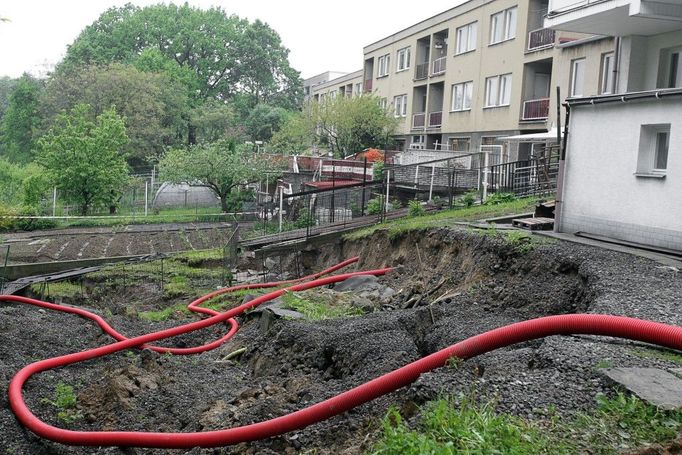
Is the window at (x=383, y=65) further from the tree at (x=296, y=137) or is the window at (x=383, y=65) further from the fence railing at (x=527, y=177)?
the fence railing at (x=527, y=177)

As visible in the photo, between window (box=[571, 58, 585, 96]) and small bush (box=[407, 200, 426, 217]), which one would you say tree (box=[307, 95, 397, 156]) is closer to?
window (box=[571, 58, 585, 96])

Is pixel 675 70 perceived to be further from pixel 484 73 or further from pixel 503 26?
pixel 484 73

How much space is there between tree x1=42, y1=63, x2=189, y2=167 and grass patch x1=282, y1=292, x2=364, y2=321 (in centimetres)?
3726

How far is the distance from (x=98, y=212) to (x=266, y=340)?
90.3ft

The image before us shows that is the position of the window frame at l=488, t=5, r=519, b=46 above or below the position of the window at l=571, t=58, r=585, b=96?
above

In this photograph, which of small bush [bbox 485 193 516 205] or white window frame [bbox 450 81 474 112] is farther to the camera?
white window frame [bbox 450 81 474 112]

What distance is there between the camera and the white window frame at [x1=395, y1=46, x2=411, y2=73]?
43594mm

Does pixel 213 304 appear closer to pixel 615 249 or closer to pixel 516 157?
pixel 615 249

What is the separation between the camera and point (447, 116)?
37312 millimetres

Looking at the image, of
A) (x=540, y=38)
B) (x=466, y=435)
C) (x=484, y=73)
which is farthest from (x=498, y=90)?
(x=466, y=435)

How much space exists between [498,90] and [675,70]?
14434mm

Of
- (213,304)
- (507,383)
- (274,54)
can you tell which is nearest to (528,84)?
(213,304)

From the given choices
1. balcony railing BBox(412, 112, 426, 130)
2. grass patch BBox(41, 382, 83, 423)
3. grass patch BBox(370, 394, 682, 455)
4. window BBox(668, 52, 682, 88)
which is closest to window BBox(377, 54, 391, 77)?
balcony railing BBox(412, 112, 426, 130)

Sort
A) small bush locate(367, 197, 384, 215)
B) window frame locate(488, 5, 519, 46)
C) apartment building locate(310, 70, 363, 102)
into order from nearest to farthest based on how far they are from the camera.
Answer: small bush locate(367, 197, 384, 215)
window frame locate(488, 5, 519, 46)
apartment building locate(310, 70, 363, 102)
